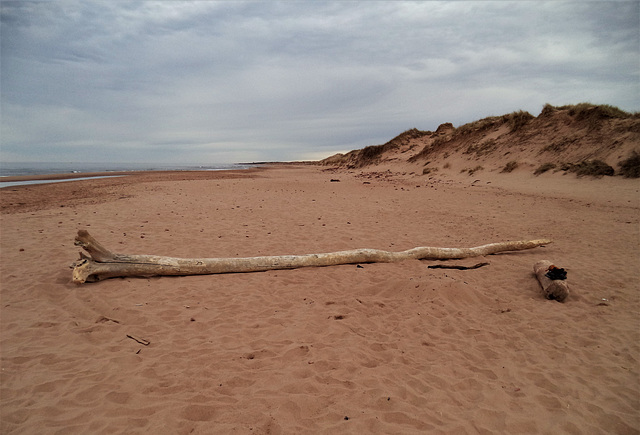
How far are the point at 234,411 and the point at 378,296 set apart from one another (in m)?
2.83

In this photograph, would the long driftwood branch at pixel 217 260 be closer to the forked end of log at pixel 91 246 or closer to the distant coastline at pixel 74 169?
the forked end of log at pixel 91 246

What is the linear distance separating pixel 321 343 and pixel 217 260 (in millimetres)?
2824

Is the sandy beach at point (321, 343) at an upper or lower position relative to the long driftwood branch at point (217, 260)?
lower

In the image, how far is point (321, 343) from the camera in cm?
370

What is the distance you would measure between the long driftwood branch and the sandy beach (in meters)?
0.18

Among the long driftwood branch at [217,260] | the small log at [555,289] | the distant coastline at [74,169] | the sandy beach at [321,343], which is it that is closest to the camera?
the sandy beach at [321,343]

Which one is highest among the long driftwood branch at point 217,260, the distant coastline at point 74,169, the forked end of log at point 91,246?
the distant coastline at point 74,169

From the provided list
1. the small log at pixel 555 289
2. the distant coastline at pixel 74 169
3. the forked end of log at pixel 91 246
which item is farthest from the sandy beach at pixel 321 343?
the distant coastline at pixel 74 169

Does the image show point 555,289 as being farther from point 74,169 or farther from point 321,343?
point 74,169

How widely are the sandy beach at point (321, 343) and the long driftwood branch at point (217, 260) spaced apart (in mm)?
184

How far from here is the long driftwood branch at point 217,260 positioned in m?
5.10

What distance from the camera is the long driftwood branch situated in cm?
510

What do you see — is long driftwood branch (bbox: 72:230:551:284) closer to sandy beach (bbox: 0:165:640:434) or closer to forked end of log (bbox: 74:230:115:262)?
forked end of log (bbox: 74:230:115:262)

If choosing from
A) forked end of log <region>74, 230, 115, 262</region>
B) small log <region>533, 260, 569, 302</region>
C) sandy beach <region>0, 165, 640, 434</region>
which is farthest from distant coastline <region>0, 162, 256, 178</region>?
small log <region>533, 260, 569, 302</region>
